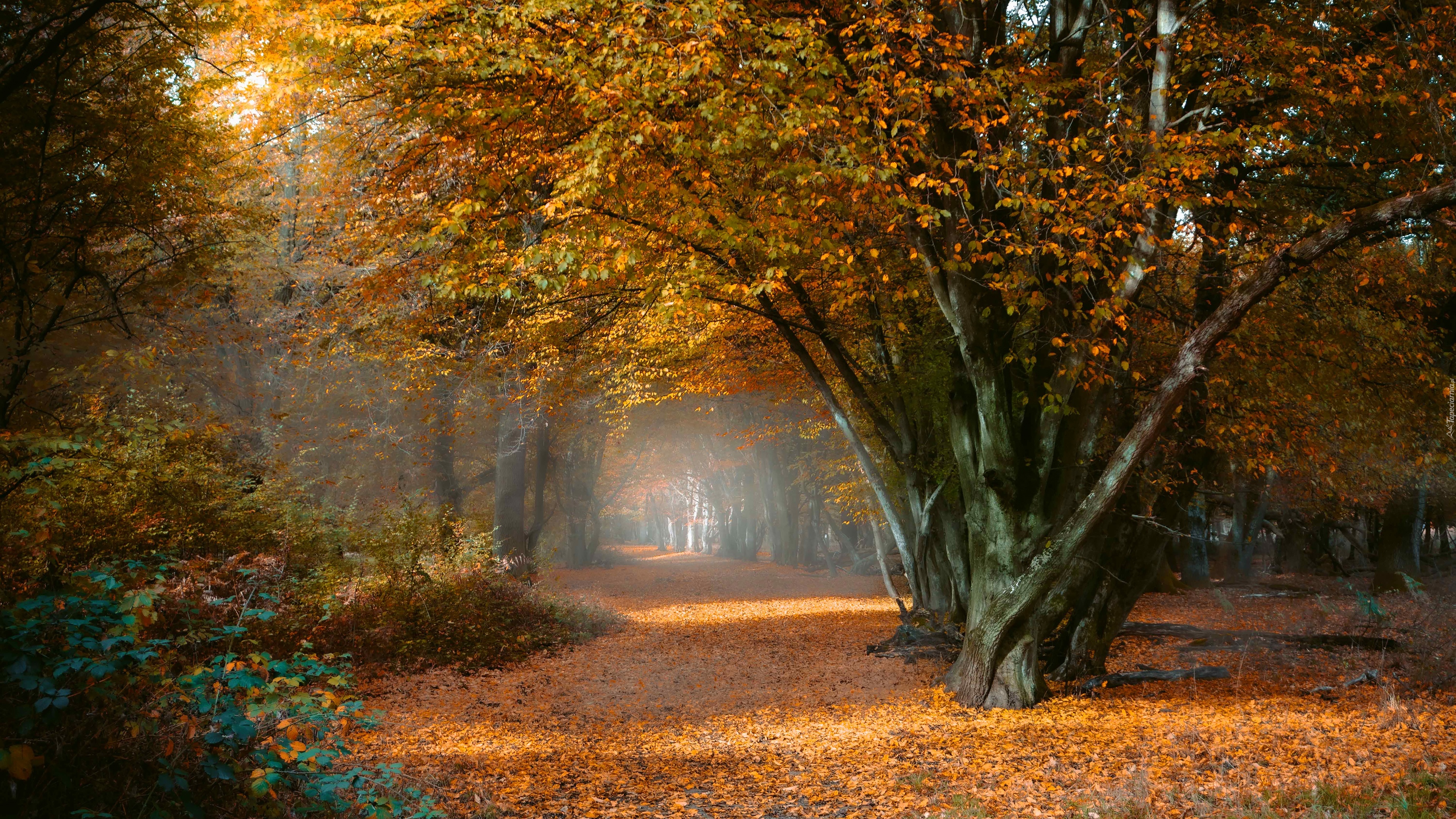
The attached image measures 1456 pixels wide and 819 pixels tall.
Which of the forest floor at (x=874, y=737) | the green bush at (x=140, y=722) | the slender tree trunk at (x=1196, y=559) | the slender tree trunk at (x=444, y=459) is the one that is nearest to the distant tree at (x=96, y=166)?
the green bush at (x=140, y=722)

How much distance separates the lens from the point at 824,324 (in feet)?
39.1

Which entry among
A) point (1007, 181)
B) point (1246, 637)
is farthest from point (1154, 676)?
point (1007, 181)

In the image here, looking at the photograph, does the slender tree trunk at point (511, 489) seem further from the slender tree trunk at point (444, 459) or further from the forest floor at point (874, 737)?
the forest floor at point (874, 737)

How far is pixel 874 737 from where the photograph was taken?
25.5 feet

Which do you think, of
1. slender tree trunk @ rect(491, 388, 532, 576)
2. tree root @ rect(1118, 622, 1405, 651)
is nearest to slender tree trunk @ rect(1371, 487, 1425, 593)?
tree root @ rect(1118, 622, 1405, 651)

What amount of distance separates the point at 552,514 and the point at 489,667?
22.6m

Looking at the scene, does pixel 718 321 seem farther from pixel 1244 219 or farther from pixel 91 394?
pixel 91 394

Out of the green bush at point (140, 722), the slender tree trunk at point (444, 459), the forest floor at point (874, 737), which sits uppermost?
the slender tree trunk at point (444, 459)

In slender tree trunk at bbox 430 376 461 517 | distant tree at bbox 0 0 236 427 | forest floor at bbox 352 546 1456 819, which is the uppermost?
distant tree at bbox 0 0 236 427

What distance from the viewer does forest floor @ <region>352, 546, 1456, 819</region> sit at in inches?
222

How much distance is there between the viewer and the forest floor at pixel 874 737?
563cm

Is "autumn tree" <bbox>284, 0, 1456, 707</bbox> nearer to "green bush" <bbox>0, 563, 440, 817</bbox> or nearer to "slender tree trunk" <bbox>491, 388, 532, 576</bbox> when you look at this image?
"green bush" <bbox>0, 563, 440, 817</bbox>

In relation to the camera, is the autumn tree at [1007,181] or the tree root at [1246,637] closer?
the autumn tree at [1007,181]

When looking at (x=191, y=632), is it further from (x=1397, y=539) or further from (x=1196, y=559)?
(x=1196, y=559)
